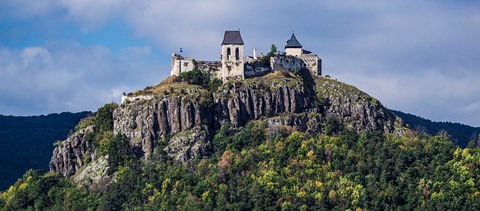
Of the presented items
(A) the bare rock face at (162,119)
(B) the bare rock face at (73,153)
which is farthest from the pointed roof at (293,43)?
(B) the bare rock face at (73,153)

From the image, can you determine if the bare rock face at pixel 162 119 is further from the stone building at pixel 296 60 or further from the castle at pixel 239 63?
the stone building at pixel 296 60

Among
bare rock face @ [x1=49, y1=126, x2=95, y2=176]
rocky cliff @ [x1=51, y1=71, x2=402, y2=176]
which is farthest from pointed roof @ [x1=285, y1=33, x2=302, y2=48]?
bare rock face @ [x1=49, y1=126, x2=95, y2=176]

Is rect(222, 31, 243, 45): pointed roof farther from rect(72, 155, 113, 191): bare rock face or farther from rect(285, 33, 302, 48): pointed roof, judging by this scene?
rect(72, 155, 113, 191): bare rock face

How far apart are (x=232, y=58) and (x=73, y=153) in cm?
2589

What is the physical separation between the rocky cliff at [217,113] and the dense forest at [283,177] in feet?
5.80

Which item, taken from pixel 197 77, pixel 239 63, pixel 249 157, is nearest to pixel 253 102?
pixel 239 63

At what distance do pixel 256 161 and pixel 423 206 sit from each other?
22.4 m

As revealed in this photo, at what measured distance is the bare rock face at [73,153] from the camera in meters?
160

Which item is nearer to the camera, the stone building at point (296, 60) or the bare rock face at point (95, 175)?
the bare rock face at point (95, 175)

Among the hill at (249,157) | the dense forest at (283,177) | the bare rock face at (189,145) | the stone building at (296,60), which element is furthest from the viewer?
the stone building at (296,60)

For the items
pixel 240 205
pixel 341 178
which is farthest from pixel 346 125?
pixel 240 205

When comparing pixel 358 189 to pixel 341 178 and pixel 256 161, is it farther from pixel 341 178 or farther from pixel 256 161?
pixel 256 161

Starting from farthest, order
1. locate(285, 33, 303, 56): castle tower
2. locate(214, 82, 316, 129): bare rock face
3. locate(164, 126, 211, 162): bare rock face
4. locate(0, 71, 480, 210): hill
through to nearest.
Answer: locate(285, 33, 303, 56): castle tower → locate(214, 82, 316, 129): bare rock face → locate(164, 126, 211, 162): bare rock face → locate(0, 71, 480, 210): hill

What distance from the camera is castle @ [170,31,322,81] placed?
162500 millimetres
